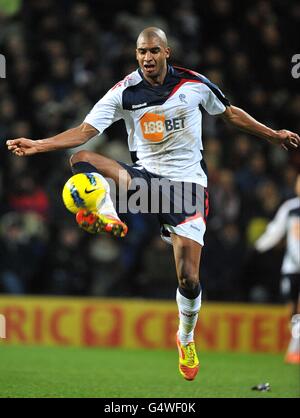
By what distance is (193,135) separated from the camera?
7.71 meters

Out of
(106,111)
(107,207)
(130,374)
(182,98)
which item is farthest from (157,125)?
(130,374)

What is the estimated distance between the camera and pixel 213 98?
7773mm

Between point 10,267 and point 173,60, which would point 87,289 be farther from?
point 173,60

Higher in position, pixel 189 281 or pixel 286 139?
pixel 286 139

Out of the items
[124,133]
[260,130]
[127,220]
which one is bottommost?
[127,220]

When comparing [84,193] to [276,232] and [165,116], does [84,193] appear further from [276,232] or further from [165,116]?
[276,232]

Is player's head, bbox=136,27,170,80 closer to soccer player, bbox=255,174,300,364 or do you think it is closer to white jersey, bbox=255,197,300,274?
soccer player, bbox=255,174,300,364

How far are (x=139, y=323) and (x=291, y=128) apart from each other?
13.8ft

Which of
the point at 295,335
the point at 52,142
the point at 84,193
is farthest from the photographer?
the point at 295,335

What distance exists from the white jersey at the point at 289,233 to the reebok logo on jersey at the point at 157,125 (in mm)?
4160

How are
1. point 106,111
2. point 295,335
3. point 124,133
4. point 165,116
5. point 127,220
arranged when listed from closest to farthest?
point 106,111, point 165,116, point 295,335, point 127,220, point 124,133

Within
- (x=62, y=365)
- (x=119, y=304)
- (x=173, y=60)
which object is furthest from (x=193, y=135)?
(x=173, y=60)

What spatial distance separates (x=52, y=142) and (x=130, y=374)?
3.25 m

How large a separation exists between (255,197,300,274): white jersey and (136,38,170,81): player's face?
4.46 m
